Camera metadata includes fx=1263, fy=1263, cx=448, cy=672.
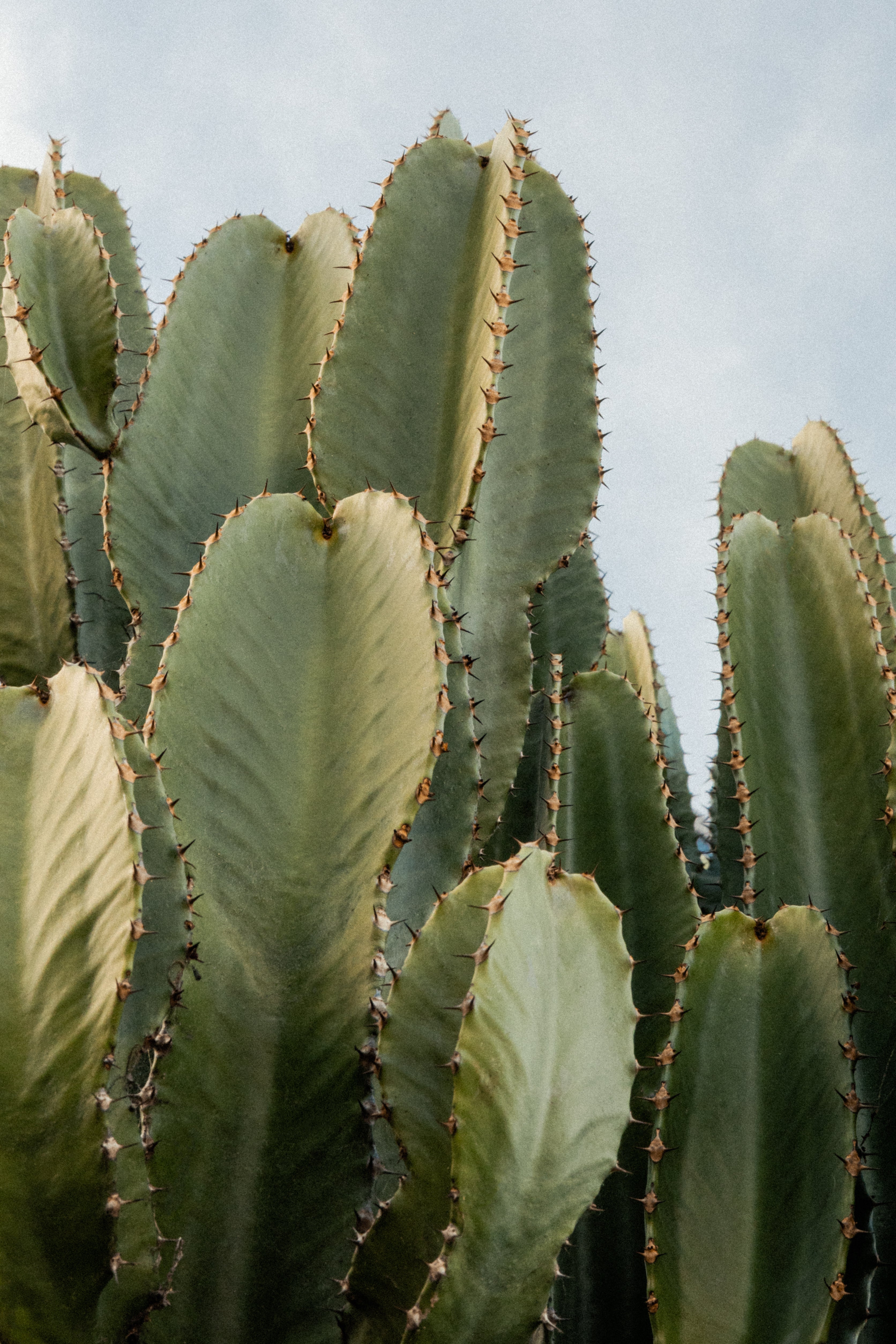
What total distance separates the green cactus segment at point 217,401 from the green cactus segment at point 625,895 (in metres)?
0.55

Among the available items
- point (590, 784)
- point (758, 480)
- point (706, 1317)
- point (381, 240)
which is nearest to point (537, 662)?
point (590, 784)

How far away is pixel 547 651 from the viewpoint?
199 centimetres

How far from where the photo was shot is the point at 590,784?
1647 mm

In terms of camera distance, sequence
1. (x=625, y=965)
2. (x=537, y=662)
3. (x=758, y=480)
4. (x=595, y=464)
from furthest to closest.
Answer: (x=758, y=480)
(x=537, y=662)
(x=595, y=464)
(x=625, y=965)

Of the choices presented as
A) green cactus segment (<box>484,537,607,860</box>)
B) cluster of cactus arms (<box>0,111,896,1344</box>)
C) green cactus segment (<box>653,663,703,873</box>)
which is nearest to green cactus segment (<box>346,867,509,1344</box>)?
cluster of cactus arms (<box>0,111,896,1344</box>)

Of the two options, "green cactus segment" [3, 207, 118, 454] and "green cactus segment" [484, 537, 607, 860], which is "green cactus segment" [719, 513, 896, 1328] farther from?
"green cactus segment" [3, 207, 118, 454]

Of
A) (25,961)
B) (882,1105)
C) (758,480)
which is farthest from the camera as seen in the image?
(758,480)

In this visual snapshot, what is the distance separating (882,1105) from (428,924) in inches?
27.2

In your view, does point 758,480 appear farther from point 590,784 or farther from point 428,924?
point 428,924

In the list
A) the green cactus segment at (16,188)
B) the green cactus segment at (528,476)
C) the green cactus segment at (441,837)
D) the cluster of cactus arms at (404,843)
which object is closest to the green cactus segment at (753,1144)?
the cluster of cactus arms at (404,843)

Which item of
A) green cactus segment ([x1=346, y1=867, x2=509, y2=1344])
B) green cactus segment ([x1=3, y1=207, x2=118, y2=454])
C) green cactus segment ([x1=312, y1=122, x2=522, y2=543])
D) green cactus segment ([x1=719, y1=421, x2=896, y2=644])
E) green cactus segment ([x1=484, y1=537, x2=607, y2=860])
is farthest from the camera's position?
green cactus segment ([x1=719, y1=421, x2=896, y2=644])

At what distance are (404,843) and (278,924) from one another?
16 centimetres

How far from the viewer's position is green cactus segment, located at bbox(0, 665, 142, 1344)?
103cm

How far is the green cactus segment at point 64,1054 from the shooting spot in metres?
1.03
